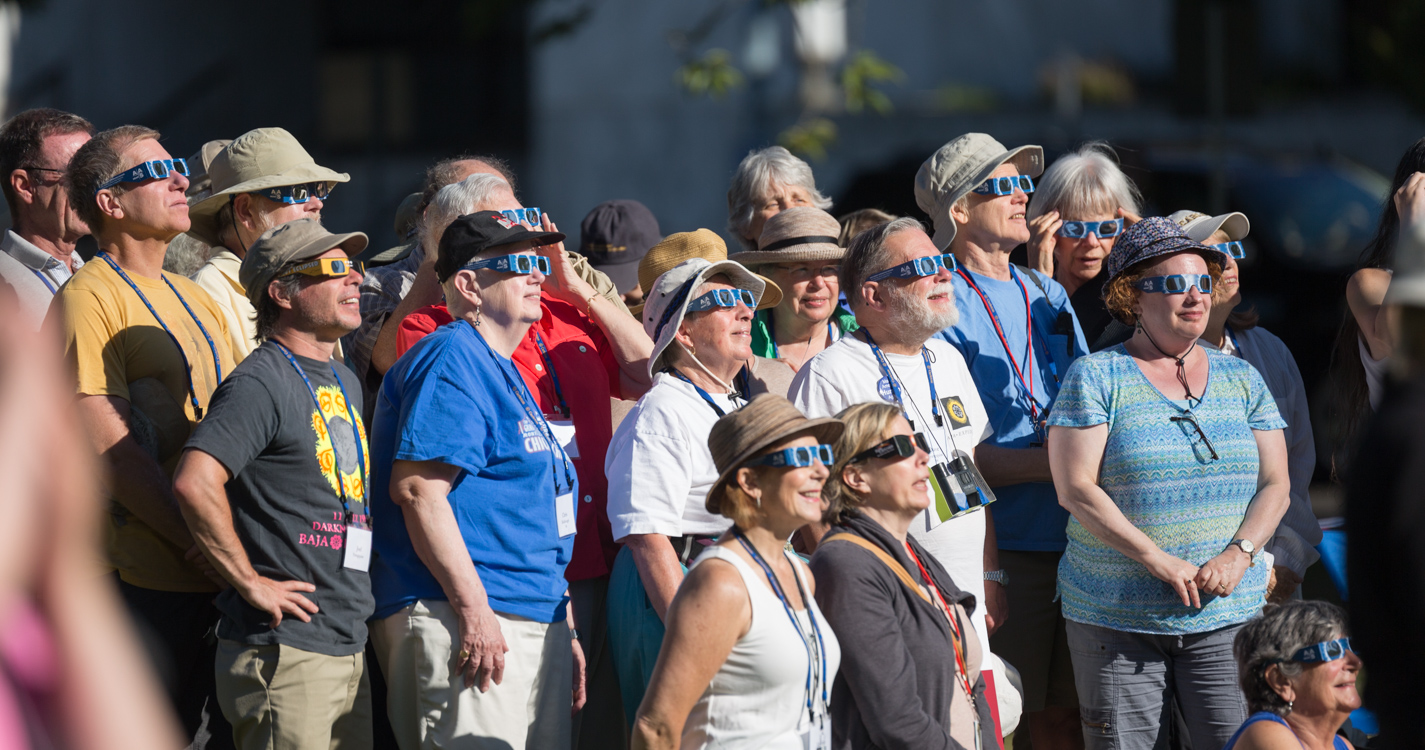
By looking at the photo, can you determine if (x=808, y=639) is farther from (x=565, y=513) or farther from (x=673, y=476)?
(x=565, y=513)

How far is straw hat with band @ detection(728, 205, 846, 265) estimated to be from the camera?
4.68 m

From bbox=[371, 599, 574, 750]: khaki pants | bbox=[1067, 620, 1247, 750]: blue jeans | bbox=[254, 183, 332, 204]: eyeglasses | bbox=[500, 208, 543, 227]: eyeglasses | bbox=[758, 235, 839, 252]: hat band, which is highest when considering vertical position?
bbox=[254, 183, 332, 204]: eyeglasses

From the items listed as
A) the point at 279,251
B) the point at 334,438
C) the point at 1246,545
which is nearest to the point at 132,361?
the point at 279,251

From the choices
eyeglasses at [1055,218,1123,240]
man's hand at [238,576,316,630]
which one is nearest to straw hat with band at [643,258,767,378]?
man's hand at [238,576,316,630]

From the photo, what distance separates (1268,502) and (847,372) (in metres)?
1.28

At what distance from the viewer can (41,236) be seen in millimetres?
4266

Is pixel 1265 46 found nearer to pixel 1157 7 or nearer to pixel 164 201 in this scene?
pixel 1157 7

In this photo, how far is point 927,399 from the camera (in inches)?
163

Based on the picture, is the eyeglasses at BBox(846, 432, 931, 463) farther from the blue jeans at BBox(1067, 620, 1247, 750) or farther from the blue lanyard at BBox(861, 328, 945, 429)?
the blue jeans at BBox(1067, 620, 1247, 750)

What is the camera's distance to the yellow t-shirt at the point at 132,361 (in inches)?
138

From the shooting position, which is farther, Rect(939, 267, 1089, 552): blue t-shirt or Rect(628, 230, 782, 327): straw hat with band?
Rect(628, 230, 782, 327): straw hat with band

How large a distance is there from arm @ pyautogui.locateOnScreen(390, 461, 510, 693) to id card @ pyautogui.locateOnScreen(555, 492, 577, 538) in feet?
0.93

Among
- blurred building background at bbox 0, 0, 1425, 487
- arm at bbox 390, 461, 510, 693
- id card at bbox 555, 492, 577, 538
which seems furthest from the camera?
blurred building background at bbox 0, 0, 1425, 487

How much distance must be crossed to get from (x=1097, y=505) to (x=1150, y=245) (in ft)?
2.75
